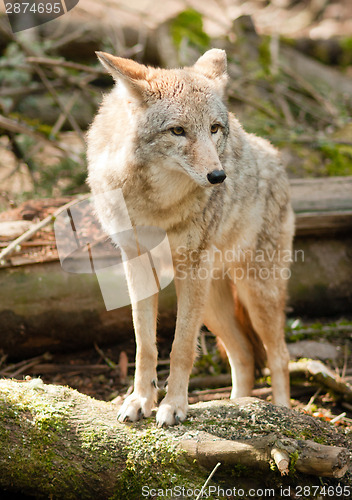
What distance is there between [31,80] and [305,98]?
5.32m

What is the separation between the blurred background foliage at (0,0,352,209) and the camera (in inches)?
305

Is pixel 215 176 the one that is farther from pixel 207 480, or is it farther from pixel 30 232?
pixel 30 232

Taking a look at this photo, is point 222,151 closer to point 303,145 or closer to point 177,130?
point 177,130

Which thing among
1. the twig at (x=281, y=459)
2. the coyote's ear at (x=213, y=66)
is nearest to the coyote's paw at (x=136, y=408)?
the twig at (x=281, y=459)

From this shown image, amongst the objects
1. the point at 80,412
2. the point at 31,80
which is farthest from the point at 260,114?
the point at 80,412

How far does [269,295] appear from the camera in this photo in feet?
15.4

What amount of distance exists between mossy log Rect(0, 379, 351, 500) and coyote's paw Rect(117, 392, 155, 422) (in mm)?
179

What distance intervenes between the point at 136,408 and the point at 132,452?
1.62ft

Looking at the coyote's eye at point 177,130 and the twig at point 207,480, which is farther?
the coyote's eye at point 177,130

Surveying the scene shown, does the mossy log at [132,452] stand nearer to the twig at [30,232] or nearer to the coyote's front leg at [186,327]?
the coyote's front leg at [186,327]

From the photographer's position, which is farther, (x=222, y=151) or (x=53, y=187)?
(x=53, y=187)

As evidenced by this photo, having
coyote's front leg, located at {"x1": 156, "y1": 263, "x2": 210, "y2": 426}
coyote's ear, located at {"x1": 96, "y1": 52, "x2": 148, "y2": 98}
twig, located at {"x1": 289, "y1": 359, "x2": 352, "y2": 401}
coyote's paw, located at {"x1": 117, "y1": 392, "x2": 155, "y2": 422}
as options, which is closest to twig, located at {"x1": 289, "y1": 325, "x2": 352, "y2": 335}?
twig, located at {"x1": 289, "y1": 359, "x2": 352, "y2": 401}

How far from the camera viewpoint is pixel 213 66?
4082 mm

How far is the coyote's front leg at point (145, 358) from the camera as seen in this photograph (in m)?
3.64
